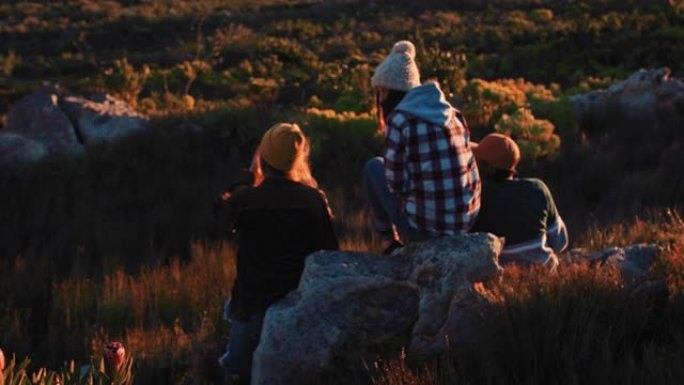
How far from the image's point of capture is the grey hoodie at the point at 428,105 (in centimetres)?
474

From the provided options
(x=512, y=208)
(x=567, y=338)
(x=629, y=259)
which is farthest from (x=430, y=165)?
(x=567, y=338)

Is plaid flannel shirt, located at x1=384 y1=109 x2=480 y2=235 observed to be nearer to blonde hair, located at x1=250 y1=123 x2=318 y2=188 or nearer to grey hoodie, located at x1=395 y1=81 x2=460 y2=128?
grey hoodie, located at x1=395 y1=81 x2=460 y2=128

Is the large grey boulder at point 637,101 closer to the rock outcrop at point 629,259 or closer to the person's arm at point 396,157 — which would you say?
the rock outcrop at point 629,259

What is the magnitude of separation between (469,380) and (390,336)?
0.77 m

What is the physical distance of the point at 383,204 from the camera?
212 inches

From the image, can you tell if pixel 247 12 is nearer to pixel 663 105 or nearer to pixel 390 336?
pixel 663 105

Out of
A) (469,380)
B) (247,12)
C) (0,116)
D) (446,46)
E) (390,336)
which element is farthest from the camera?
(247,12)

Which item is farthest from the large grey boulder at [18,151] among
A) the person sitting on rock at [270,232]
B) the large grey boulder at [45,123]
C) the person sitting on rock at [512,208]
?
the person sitting on rock at [512,208]

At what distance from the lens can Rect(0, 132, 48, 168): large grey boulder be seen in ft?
30.0

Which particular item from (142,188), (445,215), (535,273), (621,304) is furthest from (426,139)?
(142,188)

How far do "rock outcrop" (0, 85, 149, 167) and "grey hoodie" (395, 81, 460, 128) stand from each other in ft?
18.6

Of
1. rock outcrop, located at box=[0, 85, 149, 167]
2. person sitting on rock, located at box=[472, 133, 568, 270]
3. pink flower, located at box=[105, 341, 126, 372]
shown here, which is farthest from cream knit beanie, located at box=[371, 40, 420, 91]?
rock outcrop, located at box=[0, 85, 149, 167]

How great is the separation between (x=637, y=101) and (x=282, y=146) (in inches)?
339

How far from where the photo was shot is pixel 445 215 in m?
4.82
